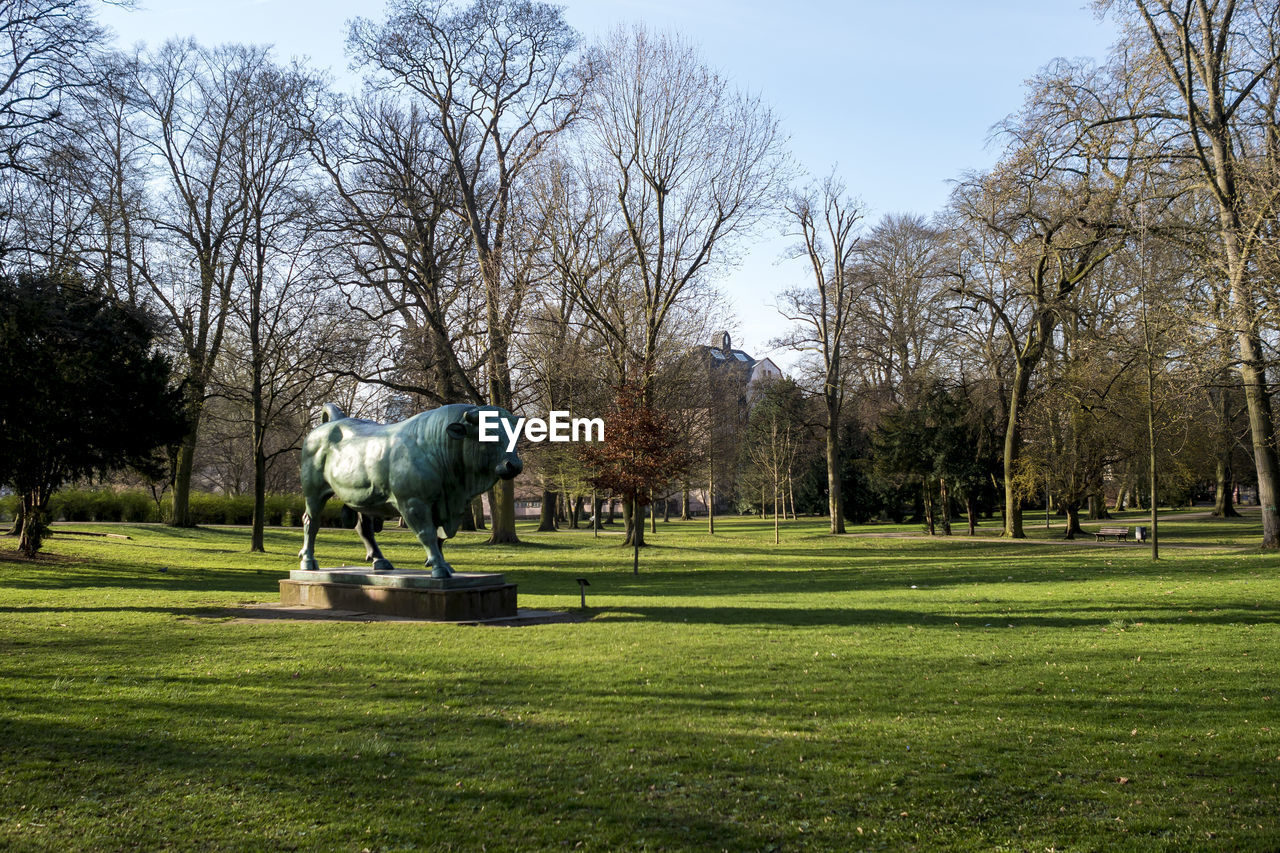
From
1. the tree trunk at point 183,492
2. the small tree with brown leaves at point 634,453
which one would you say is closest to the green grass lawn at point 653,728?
the small tree with brown leaves at point 634,453

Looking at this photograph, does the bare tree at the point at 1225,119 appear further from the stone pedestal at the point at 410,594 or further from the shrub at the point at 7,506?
the shrub at the point at 7,506

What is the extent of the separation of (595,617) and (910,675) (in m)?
5.93

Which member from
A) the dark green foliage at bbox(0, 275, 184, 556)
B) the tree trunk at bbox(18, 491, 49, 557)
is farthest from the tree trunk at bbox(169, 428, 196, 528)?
the tree trunk at bbox(18, 491, 49, 557)

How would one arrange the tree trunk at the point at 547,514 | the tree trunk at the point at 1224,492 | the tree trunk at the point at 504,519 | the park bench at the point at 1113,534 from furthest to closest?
the tree trunk at the point at 547,514 → the tree trunk at the point at 1224,492 → the tree trunk at the point at 504,519 → the park bench at the point at 1113,534

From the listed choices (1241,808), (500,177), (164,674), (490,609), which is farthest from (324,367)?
(1241,808)

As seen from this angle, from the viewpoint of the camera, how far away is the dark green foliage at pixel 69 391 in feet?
59.4

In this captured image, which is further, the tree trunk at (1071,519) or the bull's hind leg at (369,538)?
the tree trunk at (1071,519)

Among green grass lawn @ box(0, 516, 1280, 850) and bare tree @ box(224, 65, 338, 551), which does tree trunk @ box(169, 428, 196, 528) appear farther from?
green grass lawn @ box(0, 516, 1280, 850)

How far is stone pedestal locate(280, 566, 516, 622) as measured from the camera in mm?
13188

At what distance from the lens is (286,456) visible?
214 feet

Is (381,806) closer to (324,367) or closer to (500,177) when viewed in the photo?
(324,367)

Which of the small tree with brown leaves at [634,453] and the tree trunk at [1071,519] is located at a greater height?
the small tree with brown leaves at [634,453]

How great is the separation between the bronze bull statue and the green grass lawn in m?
1.77

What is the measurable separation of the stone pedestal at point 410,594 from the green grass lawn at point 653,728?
2.54 feet
